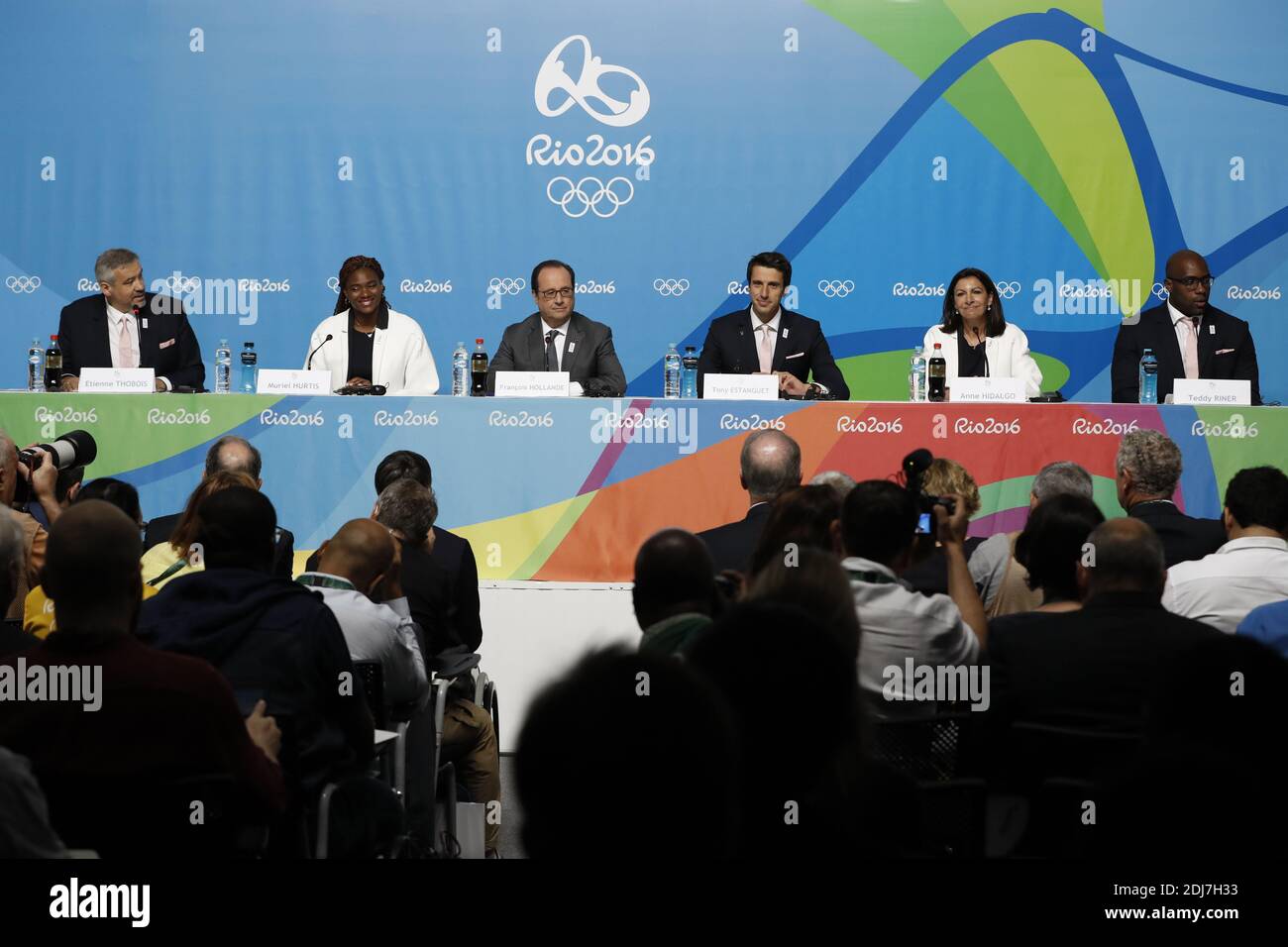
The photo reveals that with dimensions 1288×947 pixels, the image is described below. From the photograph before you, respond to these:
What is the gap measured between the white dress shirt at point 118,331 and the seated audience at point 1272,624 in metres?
4.62

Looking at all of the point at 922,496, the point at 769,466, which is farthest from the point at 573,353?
the point at 922,496

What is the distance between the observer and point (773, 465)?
3951 millimetres

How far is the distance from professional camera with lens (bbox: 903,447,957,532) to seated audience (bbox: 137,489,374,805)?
4.23 feet

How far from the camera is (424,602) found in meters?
3.50

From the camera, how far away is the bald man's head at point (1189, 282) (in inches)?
232

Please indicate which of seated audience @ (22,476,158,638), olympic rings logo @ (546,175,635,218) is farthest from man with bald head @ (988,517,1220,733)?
olympic rings logo @ (546,175,635,218)

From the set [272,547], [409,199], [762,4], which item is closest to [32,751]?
[272,547]

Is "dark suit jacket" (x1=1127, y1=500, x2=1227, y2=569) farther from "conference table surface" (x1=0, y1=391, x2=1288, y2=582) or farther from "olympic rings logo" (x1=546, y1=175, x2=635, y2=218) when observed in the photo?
"olympic rings logo" (x1=546, y1=175, x2=635, y2=218)

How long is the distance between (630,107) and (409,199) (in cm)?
120

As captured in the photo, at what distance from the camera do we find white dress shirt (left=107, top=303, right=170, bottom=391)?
587cm

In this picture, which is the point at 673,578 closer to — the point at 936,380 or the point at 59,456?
the point at 59,456

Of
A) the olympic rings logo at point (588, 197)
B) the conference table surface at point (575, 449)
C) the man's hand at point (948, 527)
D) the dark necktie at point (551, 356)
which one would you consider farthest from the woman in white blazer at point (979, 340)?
the man's hand at point (948, 527)

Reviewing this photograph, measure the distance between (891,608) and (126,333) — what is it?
434cm

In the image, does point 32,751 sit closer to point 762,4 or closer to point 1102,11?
point 762,4
